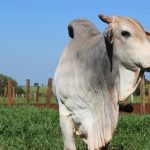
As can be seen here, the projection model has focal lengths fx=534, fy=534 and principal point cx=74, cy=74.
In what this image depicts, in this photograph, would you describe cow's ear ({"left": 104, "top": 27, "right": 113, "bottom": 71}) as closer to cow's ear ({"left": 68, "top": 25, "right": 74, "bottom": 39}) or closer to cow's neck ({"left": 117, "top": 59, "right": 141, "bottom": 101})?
cow's neck ({"left": 117, "top": 59, "right": 141, "bottom": 101})

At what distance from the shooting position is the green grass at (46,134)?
6.95m

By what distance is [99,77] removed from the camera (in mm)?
3432

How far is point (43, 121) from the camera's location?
10586 millimetres

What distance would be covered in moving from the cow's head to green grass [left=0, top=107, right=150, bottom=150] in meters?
2.72

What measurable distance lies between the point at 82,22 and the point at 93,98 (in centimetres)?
86

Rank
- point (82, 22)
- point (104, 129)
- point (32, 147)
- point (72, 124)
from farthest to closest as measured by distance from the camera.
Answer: point (32, 147) → point (82, 22) → point (72, 124) → point (104, 129)

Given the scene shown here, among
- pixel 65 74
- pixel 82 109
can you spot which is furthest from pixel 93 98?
pixel 65 74

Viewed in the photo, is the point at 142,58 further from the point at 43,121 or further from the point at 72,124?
the point at 43,121

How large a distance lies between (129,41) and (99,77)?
1.30 feet

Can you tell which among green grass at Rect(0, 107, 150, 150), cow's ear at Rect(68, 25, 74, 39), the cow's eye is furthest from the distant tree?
the cow's eye

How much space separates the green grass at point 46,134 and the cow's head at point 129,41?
2.72 metres

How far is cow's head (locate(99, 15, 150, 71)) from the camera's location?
308cm

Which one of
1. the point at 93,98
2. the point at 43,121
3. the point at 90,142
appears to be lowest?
the point at 43,121

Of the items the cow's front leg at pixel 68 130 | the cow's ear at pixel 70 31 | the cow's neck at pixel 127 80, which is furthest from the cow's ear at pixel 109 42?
the cow's ear at pixel 70 31
